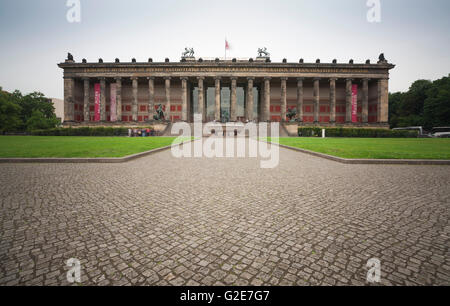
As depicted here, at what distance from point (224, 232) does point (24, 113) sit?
247 feet

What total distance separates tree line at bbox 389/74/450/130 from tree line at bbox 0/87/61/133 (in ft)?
279

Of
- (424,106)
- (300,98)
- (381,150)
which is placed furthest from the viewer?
(424,106)

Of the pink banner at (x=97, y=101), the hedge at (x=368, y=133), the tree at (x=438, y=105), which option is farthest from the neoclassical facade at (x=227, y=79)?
the tree at (x=438, y=105)

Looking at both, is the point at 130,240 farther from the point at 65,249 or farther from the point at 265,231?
the point at 265,231

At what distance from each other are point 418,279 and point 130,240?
279 cm

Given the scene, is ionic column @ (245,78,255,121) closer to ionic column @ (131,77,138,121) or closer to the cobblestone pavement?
ionic column @ (131,77,138,121)

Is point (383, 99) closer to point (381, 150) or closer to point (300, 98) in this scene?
point (300, 98)

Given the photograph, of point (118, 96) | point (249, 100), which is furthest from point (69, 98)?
point (249, 100)

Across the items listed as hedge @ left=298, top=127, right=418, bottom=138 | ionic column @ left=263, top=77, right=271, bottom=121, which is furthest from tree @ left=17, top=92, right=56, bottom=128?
hedge @ left=298, top=127, right=418, bottom=138

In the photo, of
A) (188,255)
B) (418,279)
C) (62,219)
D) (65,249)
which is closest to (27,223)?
(62,219)

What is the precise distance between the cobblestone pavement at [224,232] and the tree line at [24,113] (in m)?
55.6

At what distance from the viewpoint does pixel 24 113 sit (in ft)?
184

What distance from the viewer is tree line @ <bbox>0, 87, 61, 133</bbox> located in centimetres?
4400
